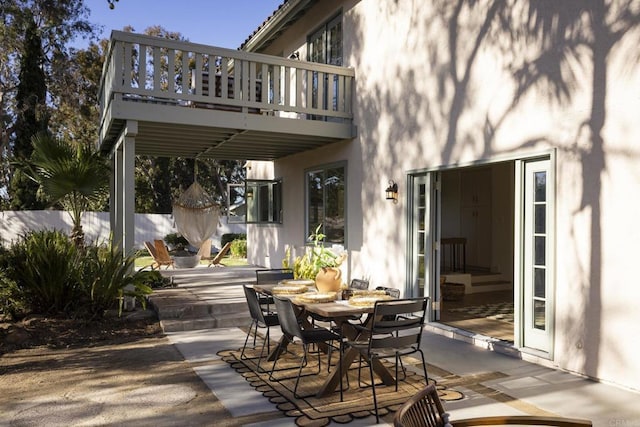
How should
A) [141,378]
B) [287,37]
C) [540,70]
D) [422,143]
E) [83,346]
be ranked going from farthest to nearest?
[287,37] → [422,143] → [83,346] → [540,70] → [141,378]

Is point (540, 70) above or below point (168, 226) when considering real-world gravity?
above

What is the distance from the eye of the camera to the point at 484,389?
4562 mm

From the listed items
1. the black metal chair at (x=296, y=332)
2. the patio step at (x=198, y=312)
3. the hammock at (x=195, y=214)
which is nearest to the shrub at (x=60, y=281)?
the patio step at (x=198, y=312)

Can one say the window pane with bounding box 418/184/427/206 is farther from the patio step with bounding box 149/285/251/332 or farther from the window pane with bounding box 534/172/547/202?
the patio step with bounding box 149/285/251/332

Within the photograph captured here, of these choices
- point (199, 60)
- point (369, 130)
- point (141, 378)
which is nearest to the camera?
point (141, 378)

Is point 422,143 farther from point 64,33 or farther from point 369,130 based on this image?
point 64,33

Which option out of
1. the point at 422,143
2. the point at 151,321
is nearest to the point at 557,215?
the point at 422,143

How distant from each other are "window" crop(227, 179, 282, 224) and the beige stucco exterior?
9.39 feet

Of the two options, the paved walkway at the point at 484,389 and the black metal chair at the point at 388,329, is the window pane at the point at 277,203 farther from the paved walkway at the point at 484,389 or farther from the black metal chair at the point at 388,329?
the black metal chair at the point at 388,329

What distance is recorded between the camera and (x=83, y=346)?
6.44m

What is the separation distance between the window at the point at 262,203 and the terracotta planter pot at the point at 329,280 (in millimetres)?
7111

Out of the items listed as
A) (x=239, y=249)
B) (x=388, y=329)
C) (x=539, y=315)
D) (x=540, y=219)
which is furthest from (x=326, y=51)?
(x=239, y=249)

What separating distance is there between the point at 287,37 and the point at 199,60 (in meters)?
4.92

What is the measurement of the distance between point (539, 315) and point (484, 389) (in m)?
1.35
